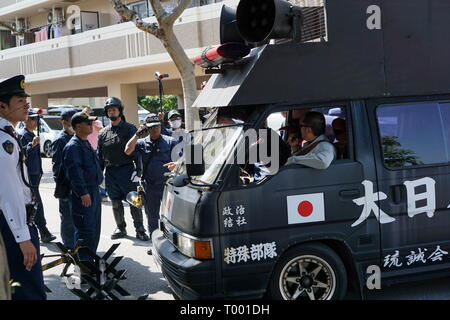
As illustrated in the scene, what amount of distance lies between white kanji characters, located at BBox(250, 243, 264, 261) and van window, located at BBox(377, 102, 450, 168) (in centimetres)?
132

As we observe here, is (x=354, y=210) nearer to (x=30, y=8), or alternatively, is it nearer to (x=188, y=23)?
(x=188, y=23)

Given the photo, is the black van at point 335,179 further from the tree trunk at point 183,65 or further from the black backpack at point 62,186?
the tree trunk at point 183,65

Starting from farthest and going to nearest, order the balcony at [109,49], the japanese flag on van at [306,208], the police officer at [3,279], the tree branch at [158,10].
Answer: the balcony at [109,49], the tree branch at [158,10], the japanese flag on van at [306,208], the police officer at [3,279]

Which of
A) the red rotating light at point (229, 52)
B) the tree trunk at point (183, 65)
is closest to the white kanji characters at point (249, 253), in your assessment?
the red rotating light at point (229, 52)

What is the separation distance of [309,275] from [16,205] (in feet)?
7.67

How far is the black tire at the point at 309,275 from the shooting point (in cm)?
413

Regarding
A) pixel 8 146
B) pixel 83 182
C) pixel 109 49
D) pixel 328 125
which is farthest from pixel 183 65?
pixel 109 49

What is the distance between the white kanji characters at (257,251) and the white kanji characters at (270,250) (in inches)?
1.3

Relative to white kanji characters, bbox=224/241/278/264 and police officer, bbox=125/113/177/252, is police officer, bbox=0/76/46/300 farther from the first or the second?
police officer, bbox=125/113/177/252

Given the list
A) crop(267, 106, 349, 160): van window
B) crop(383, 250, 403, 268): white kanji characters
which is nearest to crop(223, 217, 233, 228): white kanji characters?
crop(267, 106, 349, 160): van window

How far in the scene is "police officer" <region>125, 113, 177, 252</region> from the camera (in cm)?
645

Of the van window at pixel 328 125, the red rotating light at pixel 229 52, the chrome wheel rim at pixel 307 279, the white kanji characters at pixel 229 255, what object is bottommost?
the chrome wheel rim at pixel 307 279

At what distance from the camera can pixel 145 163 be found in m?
6.59
